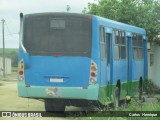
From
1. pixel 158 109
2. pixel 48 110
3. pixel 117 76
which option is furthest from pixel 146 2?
pixel 158 109

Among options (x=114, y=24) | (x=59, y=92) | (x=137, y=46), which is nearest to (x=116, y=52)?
(x=114, y=24)

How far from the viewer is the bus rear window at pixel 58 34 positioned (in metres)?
14.6

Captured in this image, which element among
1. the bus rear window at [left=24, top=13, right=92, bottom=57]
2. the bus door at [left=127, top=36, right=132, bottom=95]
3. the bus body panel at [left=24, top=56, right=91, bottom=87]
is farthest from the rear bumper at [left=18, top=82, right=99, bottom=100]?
the bus door at [left=127, top=36, right=132, bottom=95]

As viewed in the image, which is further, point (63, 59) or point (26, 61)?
point (26, 61)

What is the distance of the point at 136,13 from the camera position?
87.9 ft

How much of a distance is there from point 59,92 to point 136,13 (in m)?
13.3

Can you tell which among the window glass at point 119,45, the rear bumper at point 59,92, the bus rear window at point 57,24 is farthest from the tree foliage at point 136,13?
the rear bumper at point 59,92

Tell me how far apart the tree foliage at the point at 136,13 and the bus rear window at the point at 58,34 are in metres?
11.9

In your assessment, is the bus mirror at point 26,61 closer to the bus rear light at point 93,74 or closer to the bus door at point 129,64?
the bus rear light at point 93,74

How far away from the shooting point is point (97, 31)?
1459 cm

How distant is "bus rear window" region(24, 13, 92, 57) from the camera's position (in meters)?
14.6

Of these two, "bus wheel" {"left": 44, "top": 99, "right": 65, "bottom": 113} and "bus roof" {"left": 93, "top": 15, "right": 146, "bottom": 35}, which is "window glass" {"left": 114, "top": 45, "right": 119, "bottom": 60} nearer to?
"bus roof" {"left": 93, "top": 15, "right": 146, "bottom": 35}

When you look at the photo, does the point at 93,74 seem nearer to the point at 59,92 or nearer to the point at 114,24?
the point at 59,92

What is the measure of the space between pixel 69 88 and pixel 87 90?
518mm
